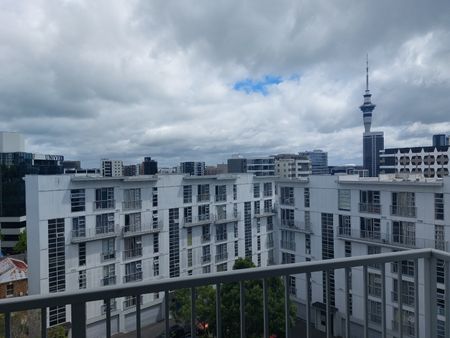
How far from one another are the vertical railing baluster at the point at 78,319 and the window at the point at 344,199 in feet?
31.0

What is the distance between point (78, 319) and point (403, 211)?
896cm

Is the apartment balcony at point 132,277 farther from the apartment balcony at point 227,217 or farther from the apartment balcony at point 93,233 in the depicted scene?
the apartment balcony at point 227,217

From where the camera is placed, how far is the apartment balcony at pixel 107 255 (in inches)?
381

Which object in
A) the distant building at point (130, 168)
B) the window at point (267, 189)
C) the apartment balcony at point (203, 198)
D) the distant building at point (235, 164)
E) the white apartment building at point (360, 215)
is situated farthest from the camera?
the distant building at point (235, 164)

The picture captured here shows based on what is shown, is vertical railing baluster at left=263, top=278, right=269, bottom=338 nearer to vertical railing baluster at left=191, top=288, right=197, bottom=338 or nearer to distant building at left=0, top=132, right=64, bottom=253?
vertical railing baluster at left=191, top=288, right=197, bottom=338

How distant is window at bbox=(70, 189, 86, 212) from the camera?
9.02 m

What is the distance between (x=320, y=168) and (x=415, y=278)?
5148cm

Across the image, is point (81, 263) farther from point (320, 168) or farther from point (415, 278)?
point (320, 168)

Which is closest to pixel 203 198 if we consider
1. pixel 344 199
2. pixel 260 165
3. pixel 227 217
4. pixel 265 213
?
pixel 227 217

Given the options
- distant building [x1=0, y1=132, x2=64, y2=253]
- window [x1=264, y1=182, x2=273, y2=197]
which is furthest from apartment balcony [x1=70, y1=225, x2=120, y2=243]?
distant building [x1=0, y1=132, x2=64, y2=253]

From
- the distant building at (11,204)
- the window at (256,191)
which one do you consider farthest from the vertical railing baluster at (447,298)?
the distant building at (11,204)

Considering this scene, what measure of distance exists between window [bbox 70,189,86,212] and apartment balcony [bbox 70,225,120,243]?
→ 63cm

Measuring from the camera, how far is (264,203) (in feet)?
45.4

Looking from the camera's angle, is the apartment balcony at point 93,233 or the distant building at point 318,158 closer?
the apartment balcony at point 93,233
